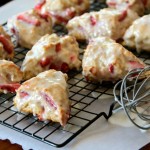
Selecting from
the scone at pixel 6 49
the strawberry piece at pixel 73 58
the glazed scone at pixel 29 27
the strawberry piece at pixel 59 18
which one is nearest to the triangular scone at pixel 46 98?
the strawberry piece at pixel 73 58

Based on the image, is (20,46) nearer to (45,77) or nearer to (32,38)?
(32,38)

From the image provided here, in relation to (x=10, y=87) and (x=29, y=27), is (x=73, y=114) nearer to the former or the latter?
(x=10, y=87)

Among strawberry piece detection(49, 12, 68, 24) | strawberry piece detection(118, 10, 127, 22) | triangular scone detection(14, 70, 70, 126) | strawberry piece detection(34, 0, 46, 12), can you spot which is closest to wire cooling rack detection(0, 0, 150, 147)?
triangular scone detection(14, 70, 70, 126)

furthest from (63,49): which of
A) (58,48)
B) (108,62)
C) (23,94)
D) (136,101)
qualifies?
(136,101)

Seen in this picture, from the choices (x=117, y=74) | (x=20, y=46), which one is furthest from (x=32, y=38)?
(x=117, y=74)

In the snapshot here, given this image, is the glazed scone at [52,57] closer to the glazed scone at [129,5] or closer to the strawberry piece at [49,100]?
the strawberry piece at [49,100]
